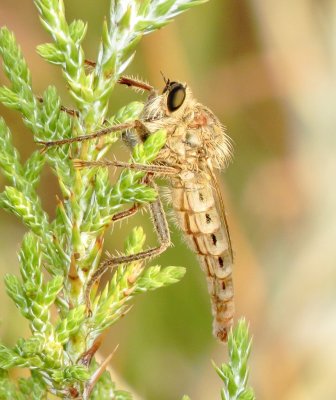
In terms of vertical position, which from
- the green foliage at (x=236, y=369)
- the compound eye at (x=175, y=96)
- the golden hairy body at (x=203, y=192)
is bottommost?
the green foliage at (x=236, y=369)

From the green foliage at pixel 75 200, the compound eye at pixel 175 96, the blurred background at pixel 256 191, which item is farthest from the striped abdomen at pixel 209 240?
the green foliage at pixel 75 200

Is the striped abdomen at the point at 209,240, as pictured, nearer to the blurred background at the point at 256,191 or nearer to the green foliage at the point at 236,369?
the blurred background at the point at 256,191

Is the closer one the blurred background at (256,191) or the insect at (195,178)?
the insect at (195,178)

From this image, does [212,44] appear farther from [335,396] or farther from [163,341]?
[335,396]

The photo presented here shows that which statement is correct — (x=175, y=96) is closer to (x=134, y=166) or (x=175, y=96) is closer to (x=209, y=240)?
(x=209, y=240)

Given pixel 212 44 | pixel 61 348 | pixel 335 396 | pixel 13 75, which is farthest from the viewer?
pixel 212 44

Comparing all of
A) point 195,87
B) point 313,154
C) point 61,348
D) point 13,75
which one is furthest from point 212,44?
point 61,348

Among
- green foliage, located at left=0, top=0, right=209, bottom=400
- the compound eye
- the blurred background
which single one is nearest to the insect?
the compound eye

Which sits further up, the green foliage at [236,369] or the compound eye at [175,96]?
the compound eye at [175,96]

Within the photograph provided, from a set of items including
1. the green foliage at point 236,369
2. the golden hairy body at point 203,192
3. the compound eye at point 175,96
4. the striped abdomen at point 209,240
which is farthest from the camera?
the striped abdomen at point 209,240
